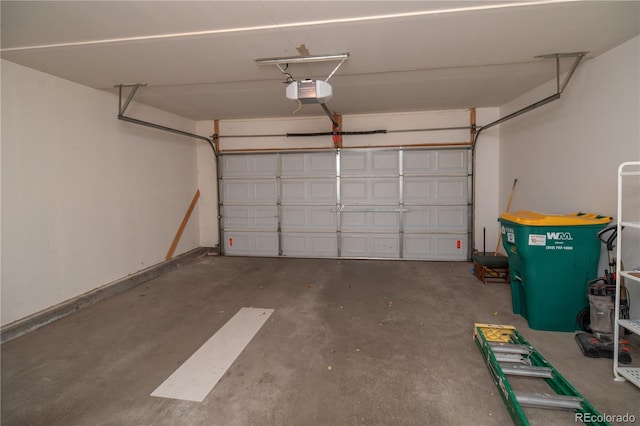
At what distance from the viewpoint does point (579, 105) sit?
127 inches

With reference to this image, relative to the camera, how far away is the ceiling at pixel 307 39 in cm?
211

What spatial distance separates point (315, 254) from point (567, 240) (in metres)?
4.10

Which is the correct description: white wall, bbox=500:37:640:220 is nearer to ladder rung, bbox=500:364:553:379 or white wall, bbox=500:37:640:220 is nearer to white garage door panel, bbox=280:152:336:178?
ladder rung, bbox=500:364:553:379

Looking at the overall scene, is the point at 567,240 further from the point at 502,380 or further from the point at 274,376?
the point at 274,376

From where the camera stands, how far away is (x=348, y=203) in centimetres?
577

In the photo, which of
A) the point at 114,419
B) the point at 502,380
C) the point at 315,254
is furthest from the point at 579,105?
the point at 114,419

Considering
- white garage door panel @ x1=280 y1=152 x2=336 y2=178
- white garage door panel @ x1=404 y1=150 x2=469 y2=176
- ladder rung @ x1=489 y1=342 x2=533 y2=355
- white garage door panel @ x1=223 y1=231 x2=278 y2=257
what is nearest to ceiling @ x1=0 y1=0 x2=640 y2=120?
white garage door panel @ x1=404 y1=150 x2=469 y2=176

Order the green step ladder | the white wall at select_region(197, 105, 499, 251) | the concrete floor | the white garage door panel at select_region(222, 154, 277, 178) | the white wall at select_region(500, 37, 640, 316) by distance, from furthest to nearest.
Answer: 1. the white garage door panel at select_region(222, 154, 277, 178)
2. the white wall at select_region(197, 105, 499, 251)
3. the white wall at select_region(500, 37, 640, 316)
4. the concrete floor
5. the green step ladder

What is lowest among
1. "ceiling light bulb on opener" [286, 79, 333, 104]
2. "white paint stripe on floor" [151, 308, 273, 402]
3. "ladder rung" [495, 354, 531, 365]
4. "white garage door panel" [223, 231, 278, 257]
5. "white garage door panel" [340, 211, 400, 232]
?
"white paint stripe on floor" [151, 308, 273, 402]

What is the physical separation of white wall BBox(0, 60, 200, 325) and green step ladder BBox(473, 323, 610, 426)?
14.4 feet

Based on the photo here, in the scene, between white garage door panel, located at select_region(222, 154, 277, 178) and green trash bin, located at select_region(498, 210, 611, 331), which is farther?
white garage door panel, located at select_region(222, 154, 277, 178)

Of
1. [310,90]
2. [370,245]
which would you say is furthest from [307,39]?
[370,245]

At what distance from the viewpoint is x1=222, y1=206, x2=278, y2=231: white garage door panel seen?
607 cm

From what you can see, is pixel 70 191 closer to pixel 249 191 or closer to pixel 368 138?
pixel 249 191
